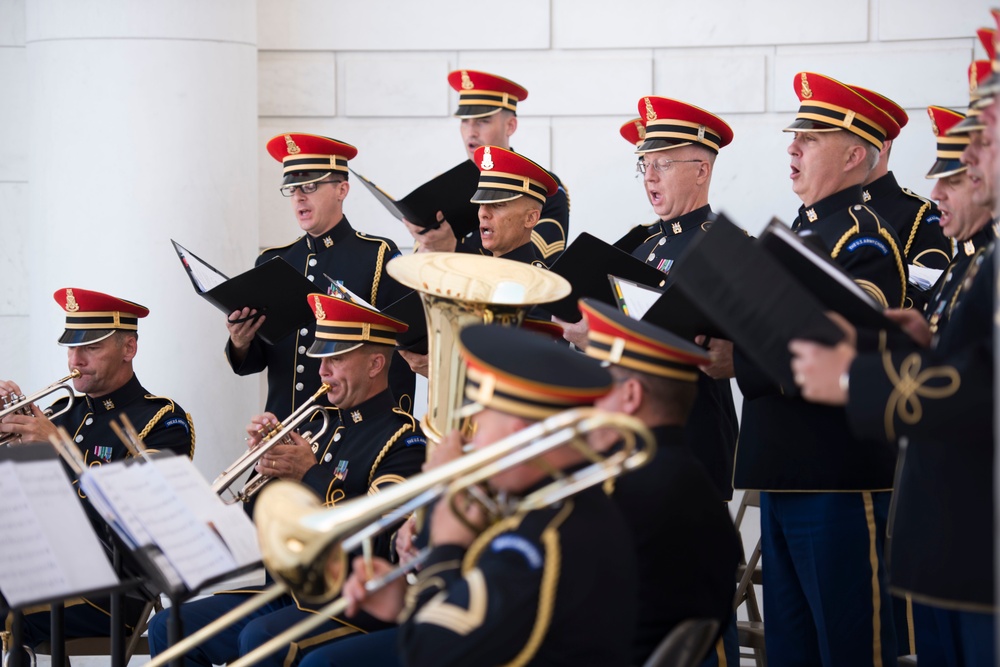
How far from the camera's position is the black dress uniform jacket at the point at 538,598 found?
2.39m

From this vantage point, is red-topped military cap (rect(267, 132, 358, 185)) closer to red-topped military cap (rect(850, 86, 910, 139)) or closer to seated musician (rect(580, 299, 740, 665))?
red-topped military cap (rect(850, 86, 910, 139))

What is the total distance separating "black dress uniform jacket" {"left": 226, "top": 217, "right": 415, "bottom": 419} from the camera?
565 cm

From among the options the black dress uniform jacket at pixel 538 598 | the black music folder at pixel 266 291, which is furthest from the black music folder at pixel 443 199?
the black dress uniform jacket at pixel 538 598

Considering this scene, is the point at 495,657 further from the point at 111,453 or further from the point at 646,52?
the point at 646,52

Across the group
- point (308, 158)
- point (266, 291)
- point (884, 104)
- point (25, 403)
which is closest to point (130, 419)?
point (25, 403)

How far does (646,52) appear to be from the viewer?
6.93 meters

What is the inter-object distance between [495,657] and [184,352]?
4472 mm

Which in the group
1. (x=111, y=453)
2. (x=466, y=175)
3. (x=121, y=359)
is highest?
(x=466, y=175)

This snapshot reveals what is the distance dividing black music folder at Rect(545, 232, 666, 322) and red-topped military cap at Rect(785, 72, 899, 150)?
76cm

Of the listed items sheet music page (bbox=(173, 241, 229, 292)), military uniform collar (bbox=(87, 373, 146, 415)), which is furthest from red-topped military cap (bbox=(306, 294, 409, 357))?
military uniform collar (bbox=(87, 373, 146, 415))

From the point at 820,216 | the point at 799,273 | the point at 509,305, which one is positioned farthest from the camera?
the point at 820,216

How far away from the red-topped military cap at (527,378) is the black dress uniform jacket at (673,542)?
0.56 m

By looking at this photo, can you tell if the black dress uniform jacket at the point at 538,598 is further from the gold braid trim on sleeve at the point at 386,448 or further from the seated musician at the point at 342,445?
the gold braid trim on sleeve at the point at 386,448

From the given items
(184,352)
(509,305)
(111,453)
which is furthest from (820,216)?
(184,352)
